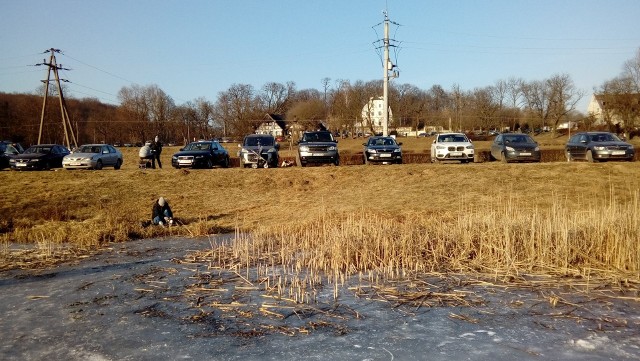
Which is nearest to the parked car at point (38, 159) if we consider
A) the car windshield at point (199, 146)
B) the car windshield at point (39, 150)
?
the car windshield at point (39, 150)

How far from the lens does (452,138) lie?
23.7m

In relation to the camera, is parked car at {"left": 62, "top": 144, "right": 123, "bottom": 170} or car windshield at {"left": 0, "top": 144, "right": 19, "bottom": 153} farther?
car windshield at {"left": 0, "top": 144, "right": 19, "bottom": 153}

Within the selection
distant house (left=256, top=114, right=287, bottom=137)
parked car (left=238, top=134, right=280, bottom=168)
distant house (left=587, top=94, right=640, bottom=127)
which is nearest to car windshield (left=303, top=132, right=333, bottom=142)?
parked car (left=238, top=134, right=280, bottom=168)

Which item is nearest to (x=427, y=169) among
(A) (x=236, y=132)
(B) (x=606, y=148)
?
(B) (x=606, y=148)

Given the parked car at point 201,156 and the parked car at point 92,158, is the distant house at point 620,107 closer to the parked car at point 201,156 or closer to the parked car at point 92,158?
the parked car at point 201,156

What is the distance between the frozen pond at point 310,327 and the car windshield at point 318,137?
1693 centimetres

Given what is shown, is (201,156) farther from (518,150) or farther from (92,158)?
(518,150)

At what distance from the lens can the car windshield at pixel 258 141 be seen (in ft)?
77.3

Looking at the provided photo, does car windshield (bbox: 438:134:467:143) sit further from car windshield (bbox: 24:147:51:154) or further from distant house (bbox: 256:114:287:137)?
distant house (bbox: 256:114:287:137)

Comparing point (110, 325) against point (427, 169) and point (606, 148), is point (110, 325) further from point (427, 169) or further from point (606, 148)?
point (606, 148)

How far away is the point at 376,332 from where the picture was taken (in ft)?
14.8

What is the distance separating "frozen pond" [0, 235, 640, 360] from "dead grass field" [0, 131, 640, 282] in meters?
1.25

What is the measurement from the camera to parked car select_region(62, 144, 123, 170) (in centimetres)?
2364

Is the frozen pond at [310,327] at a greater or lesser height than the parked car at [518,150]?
lesser
